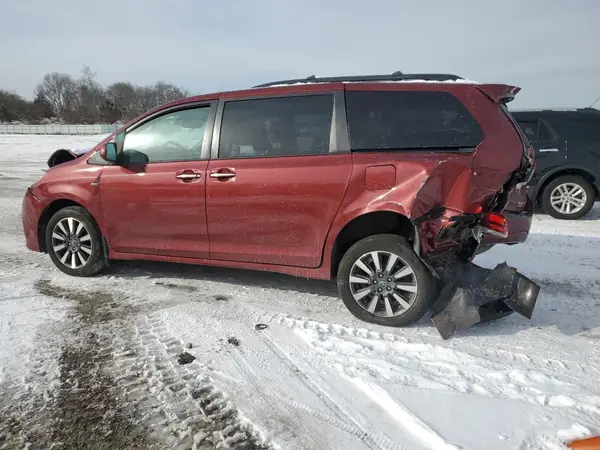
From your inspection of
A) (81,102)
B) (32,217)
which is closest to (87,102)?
(81,102)

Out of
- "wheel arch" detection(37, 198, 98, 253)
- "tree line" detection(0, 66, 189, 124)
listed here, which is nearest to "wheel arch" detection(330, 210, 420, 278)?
"wheel arch" detection(37, 198, 98, 253)

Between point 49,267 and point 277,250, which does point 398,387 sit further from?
point 49,267

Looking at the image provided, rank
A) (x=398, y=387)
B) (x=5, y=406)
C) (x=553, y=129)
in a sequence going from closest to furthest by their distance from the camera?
(x=5, y=406) → (x=398, y=387) → (x=553, y=129)

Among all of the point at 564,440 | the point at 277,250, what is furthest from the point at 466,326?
the point at 277,250

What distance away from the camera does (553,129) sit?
740 centimetres

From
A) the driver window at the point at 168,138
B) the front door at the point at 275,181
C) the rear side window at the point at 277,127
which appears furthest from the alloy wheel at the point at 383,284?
the driver window at the point at 168,138

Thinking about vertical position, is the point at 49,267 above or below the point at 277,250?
below

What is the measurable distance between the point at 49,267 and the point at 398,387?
4091 millimetres

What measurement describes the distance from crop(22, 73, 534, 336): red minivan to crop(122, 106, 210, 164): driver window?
0.01 meters

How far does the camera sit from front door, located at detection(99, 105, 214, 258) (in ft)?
13.0

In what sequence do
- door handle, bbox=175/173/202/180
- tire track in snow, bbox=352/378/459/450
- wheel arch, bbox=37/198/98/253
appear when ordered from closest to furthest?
tire track in snow, bbox=352/378/459/450
door handle, bbox=175/173/202/180
wheel arch, bbox=37/198/98/253

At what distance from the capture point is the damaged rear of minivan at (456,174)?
3.19 metres

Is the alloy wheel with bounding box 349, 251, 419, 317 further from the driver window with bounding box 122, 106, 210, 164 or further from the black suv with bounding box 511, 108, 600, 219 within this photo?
the black suv with bounding box 511, 108, 600, 219

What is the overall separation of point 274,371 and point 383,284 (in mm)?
1121
